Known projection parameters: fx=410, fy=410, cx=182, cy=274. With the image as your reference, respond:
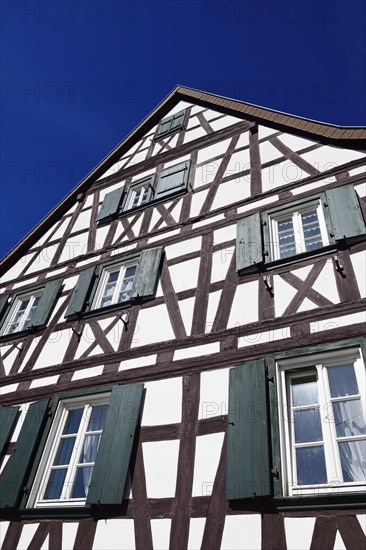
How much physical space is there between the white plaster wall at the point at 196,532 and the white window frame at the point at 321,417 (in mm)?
842

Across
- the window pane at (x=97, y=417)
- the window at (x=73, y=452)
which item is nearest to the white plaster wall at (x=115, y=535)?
the window at (x=73, y=452)

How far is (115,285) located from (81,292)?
0.62m

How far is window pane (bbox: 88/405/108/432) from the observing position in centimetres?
536

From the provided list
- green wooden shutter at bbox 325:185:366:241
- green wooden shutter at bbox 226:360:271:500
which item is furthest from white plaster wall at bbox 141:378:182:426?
green wooden shutter at bbox 325:185:366:241

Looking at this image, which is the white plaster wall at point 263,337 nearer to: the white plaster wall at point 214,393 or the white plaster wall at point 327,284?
the white plaster wall at point 214,393

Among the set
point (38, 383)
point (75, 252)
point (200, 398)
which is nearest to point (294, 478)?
point (200, 398)

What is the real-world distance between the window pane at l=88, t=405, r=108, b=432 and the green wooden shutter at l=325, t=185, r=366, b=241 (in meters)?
3.85

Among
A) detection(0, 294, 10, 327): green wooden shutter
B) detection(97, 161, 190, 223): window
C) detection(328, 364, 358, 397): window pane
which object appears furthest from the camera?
detection(97, 161, 190, 223): window

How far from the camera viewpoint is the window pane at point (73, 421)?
5.57 metres

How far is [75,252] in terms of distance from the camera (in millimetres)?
9109

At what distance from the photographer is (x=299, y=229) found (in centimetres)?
618

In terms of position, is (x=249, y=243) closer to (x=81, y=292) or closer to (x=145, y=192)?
(x=81, y=292)

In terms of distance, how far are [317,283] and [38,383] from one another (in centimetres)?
443

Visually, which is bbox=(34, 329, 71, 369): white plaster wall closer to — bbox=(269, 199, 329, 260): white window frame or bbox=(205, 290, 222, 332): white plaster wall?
bbox=(205, 290, 222, 332): white plaster wall
